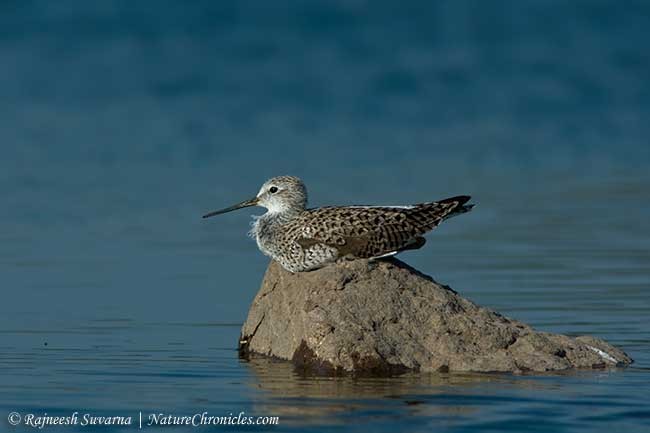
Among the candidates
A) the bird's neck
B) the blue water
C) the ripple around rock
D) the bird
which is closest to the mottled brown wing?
the bird

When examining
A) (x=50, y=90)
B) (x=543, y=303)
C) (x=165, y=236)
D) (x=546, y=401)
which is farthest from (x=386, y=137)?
(x=546, y=401)

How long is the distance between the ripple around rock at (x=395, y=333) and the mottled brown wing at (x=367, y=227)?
14 centimetres

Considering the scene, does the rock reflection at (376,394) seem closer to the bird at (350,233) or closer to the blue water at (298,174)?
the blue water at (298,174)

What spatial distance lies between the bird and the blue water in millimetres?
832

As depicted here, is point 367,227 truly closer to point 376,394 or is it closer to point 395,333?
point 395,333

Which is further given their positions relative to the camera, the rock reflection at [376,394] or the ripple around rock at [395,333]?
the ripple around rock at [395,333]

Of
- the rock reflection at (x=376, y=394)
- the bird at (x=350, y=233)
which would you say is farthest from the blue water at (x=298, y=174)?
the bird at (x=350, y=233)

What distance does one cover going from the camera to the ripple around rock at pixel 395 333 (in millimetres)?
10719

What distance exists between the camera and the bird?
37.8 feet

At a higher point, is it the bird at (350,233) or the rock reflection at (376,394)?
the bird at (350,233)

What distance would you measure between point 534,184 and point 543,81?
8.71 meters

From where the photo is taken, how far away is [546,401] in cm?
970

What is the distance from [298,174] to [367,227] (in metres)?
10.7

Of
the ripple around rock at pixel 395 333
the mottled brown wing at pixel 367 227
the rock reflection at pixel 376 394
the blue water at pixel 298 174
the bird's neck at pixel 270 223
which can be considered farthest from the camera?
the bird's neck at pixel 270 223
